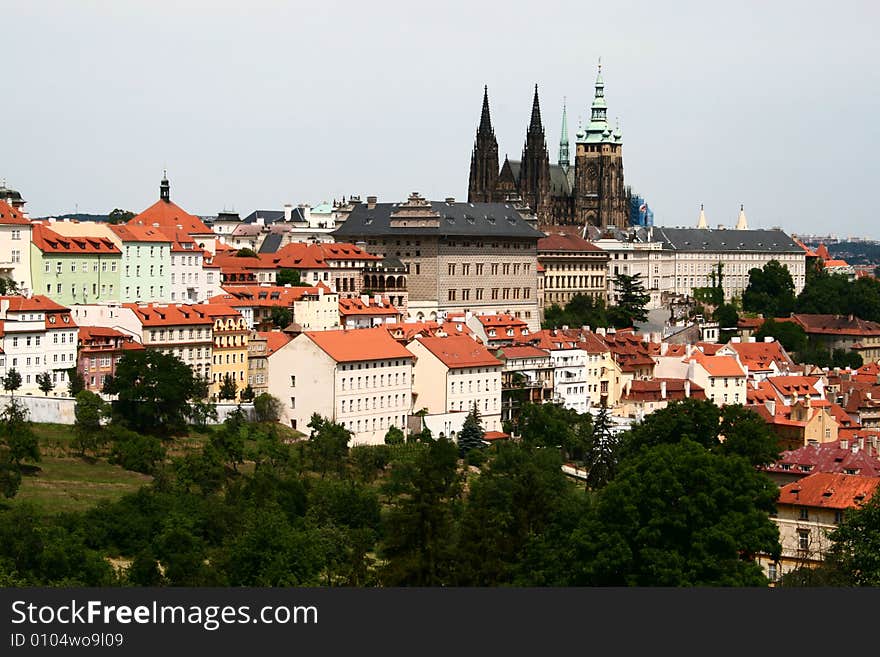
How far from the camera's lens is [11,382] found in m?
73.2

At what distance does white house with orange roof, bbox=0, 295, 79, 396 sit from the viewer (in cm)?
7469

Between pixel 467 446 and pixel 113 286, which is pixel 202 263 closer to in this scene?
pixel 113 286

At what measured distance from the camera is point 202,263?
325ft

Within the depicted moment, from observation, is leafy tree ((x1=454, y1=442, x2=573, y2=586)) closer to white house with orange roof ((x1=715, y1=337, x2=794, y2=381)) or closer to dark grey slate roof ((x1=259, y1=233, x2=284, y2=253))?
white house with orange roof ((x1=715, y1=337, x2=794, y2=381))

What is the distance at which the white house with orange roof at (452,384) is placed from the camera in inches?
3326

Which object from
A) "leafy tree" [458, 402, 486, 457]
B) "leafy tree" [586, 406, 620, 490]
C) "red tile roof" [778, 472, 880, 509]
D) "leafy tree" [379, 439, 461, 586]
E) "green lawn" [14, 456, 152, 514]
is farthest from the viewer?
"leafy tree" [458, 402, 486, 457]

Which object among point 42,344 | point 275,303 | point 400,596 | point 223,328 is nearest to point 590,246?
point 275,303

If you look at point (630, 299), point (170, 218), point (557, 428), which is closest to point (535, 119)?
point (630, 299)

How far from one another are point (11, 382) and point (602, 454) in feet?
70.9

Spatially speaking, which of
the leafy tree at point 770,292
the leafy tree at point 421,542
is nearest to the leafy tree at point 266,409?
the leafy tree at point 421,542

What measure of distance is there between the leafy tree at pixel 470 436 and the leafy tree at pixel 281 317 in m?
12.5

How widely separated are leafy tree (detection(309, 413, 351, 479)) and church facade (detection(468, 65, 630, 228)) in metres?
85.2

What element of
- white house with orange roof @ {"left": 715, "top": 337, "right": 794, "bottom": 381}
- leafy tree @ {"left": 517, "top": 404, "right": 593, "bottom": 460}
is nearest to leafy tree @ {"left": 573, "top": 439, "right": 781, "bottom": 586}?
leafy tree @ {"left": 517, "top": 404, "right": 593, "bottom": 460}

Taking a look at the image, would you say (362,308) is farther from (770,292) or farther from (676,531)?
(770,292)
